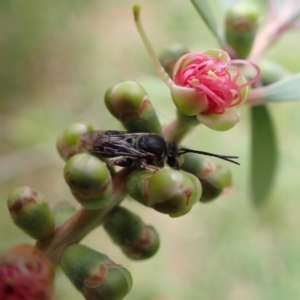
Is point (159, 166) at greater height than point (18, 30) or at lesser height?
greater

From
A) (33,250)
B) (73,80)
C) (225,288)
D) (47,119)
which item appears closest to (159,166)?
(33,250)

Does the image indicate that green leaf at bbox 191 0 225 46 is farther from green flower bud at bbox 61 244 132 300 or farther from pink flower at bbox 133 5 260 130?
green flower bud at bbox 61 244 132 300

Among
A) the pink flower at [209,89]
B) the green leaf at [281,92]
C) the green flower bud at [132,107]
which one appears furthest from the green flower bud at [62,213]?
the green leaf at [281,92]

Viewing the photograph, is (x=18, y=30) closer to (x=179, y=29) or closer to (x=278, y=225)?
(x=179, y=29)

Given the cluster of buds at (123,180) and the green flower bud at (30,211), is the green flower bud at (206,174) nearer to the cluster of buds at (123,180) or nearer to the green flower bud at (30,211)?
the cluster of buds at (123,180)

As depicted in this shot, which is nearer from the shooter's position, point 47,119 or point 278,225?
point 278,225

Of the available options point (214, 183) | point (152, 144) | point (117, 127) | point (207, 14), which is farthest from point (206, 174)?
point (117, 127)

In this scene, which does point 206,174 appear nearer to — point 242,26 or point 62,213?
point 62,213
